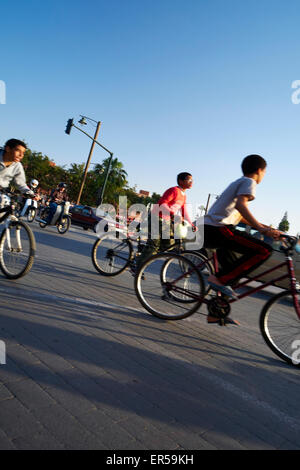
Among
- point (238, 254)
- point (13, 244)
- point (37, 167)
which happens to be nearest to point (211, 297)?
point (238, 254)

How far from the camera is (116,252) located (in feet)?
19.3

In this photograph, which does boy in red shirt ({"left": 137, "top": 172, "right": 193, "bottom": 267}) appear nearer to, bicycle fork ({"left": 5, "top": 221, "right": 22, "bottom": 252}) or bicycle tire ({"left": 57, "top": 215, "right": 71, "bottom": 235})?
bicycle fork ({"left": 5, "top": 221, "right": 22, "bottom": 252})

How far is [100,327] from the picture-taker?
3.37 meters

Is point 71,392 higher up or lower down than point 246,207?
lower down

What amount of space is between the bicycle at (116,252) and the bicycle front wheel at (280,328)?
2512mm

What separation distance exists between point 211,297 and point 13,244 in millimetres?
2686

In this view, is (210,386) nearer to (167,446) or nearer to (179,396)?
(179,396)

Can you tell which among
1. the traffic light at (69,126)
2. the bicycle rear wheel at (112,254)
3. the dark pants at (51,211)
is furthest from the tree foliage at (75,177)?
the bicycle rear wheel at (112,254)

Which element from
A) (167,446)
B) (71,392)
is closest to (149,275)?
(71,392)

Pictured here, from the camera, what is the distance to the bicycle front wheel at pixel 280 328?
3.47 metres

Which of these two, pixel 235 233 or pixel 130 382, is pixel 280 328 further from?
pixel 130 382
